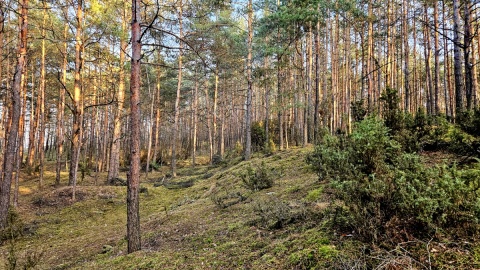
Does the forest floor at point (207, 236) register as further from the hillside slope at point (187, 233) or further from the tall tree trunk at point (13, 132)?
the tall tree trunk at point (13, 132)

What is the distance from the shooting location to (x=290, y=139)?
2419 cm

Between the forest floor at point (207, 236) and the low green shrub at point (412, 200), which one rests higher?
the low green shrub at point (412, 200)

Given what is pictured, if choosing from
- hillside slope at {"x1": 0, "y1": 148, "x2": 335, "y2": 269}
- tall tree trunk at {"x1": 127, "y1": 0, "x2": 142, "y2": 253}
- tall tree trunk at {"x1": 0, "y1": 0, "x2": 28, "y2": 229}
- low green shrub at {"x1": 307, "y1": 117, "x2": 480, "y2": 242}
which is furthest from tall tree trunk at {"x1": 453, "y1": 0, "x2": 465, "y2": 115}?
tall tree trunk at {"x1": 0, "y1": 0, "x2": 28, "y2": 229}

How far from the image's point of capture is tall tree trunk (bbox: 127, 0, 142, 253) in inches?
188

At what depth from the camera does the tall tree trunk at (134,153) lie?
4.79 m

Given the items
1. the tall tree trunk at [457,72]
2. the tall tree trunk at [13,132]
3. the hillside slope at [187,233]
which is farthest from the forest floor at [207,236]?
the tall tree trunk at [457,72]

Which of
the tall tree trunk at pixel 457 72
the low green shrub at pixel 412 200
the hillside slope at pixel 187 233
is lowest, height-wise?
the hillside slope at pixel 187 233

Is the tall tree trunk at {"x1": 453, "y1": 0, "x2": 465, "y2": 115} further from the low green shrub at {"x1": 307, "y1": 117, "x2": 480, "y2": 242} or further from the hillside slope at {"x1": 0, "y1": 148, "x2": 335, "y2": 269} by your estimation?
the low green shrub at {"x1": 307, "y1": 117, "x2": 480, "y2": 242}

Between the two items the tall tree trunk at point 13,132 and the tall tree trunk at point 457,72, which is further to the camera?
the tall tree trunk at point 13,132

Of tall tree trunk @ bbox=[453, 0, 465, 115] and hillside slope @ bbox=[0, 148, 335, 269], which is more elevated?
tall tree trunk @ bbox=[453, 0, 465, 115]

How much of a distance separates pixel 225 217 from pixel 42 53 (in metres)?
15.8

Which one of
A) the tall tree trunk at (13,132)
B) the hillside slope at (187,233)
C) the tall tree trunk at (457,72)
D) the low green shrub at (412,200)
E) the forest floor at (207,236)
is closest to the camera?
the low green shrub at (412,200)

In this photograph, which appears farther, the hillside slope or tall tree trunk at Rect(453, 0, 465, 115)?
tall tree trunk at Rect(453, 0, 465, 115)

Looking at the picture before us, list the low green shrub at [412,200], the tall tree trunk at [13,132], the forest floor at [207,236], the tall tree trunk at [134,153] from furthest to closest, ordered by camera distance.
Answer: the tall tree trunk at [13,132] < the tall tree trunk at [134,153] < the forest floor at [207,236] < the low green shrub at [412,200]
